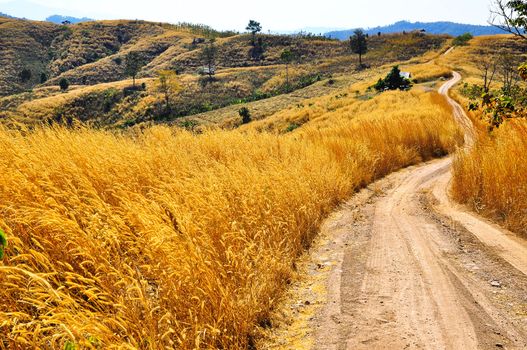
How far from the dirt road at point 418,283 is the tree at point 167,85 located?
2773 inches

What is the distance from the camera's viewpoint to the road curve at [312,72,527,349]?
9.43ft

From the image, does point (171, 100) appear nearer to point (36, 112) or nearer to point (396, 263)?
point (36, 112)

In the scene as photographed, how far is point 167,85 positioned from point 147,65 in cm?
4460

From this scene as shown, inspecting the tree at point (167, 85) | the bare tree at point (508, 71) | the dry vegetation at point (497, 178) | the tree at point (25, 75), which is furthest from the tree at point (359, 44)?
the tree at point (25, 75)

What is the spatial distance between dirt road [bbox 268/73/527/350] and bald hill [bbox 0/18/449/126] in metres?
56.2

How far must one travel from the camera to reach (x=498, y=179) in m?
5.33

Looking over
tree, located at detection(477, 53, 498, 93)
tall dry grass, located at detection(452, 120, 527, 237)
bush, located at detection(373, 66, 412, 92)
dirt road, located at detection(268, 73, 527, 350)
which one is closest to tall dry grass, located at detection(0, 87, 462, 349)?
dirt road, located at detection(268, 73, 527, 350)

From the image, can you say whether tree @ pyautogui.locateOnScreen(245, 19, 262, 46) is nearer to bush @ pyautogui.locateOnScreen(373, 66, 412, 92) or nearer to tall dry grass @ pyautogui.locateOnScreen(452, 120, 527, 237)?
bush @ pyautogui.locateOnScreen(373, 66, 412, 92)

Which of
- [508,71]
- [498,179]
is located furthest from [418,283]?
[508,71]

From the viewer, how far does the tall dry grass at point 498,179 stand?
16.2ft

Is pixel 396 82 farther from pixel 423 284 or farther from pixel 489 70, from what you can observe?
pixel 423 284

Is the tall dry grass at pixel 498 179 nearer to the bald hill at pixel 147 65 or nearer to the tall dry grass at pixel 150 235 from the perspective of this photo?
the tall dry grass at pixel 150 235

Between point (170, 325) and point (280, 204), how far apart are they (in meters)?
2.67

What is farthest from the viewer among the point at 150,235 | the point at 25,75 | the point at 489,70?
the point at 25,75
